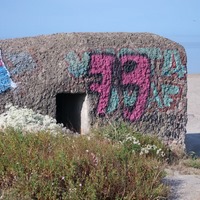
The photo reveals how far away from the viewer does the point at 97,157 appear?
6762 mm

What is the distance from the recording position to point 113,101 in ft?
36.8

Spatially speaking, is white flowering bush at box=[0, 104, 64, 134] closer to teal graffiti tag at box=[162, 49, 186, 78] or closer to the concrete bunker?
the concrete bunker

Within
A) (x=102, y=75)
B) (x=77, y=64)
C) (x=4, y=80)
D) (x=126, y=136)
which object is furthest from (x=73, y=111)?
(x=126, y=136)

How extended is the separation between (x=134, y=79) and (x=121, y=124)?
108 cm

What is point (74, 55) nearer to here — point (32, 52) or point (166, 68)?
point (32, 52)

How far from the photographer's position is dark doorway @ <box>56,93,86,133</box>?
37.7 ft

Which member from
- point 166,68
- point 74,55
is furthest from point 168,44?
point 74,55

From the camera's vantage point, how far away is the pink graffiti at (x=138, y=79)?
1134 cm

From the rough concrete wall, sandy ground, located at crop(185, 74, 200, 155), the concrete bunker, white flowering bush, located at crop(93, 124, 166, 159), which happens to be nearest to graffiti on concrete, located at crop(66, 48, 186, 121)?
the rough concrete wall

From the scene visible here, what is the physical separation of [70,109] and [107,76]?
1.39 metres

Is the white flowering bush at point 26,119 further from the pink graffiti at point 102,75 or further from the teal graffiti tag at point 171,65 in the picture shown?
the teal graffiti tag at point 171,65

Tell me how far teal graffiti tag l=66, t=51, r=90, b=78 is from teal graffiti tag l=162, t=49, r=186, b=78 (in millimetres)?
1729

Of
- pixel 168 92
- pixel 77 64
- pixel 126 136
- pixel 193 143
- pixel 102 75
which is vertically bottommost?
pixel 193 143

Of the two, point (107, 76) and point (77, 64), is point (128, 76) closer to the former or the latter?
point (107, 76)
